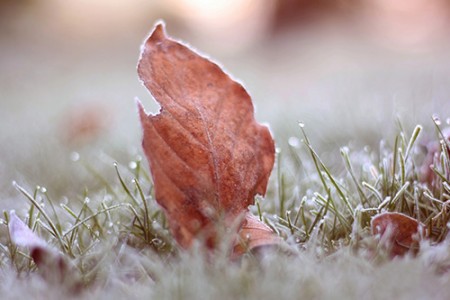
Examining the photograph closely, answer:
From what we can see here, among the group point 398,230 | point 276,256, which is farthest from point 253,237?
point 398,230

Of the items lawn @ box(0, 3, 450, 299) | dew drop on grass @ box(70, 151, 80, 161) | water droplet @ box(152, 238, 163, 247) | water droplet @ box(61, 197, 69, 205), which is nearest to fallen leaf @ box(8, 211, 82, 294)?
lawn @ box(0, 3, 450, 299)

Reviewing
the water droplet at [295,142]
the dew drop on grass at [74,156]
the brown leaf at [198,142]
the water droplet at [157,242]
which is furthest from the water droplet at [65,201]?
the water droplet at [295,142]

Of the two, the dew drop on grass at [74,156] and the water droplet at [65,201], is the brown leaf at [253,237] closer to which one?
the water droplet at [65,201]

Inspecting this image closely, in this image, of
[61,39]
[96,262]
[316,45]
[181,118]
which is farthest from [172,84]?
[61,39]

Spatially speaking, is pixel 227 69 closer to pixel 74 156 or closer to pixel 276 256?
pixel 74 156

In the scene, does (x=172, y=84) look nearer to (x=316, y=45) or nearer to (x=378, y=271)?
(x=378, y=271)
